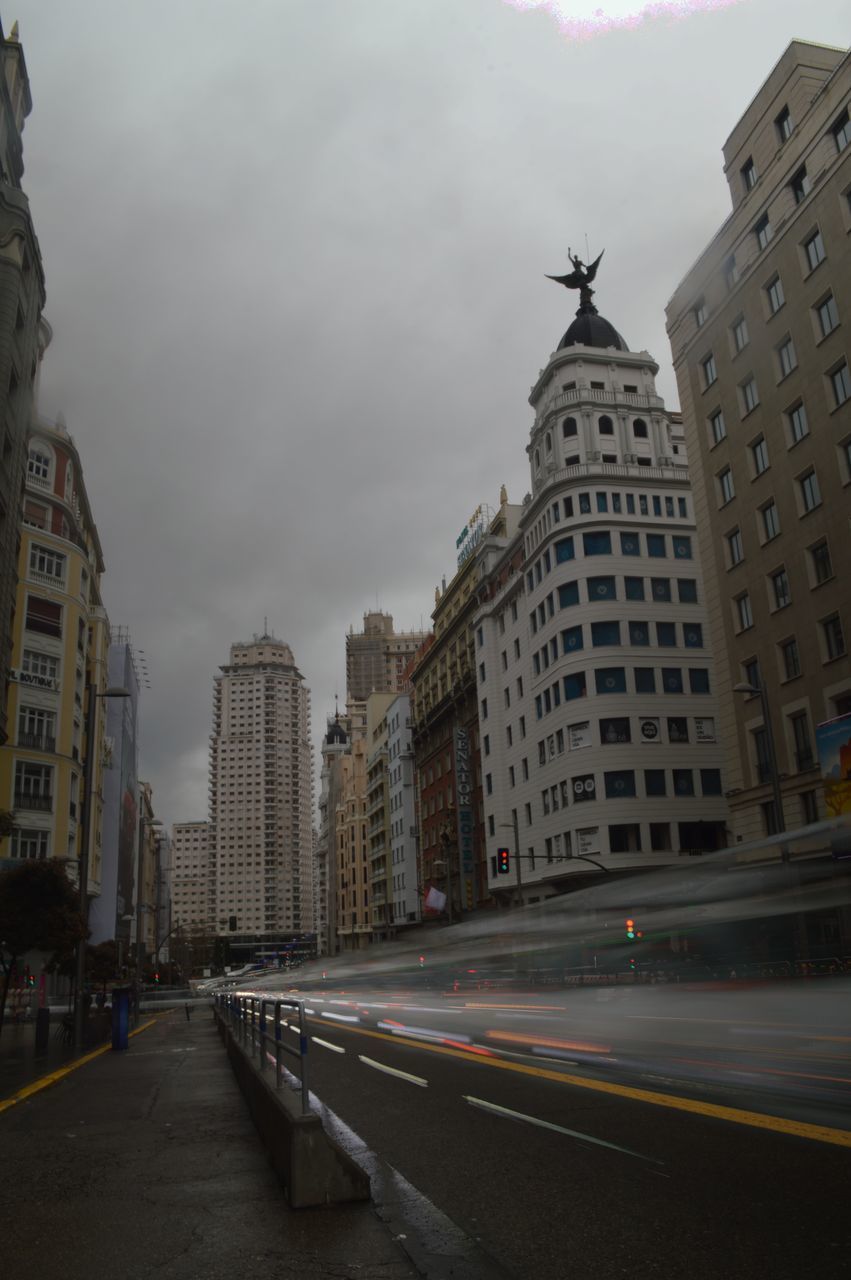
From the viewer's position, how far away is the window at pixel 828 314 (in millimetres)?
29562

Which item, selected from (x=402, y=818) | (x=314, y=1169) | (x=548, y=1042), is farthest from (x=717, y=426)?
(x=402, y=818)

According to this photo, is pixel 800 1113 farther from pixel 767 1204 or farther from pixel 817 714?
pixel 817 714

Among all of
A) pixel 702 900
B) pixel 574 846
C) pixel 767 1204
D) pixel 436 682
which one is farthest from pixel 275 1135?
pixel 436 682

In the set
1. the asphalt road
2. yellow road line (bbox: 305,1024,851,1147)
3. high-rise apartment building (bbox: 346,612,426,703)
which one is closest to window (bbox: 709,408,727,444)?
the asphalt road

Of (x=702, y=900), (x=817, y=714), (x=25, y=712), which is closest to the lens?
(x=702, y=900)

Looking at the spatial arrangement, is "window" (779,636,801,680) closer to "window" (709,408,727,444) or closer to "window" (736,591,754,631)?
"window" (736,591,754,631)

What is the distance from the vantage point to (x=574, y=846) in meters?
48.2

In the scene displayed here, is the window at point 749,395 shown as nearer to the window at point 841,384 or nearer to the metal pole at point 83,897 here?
the window at point 841,384

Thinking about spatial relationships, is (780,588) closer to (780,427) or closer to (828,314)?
(780,427)

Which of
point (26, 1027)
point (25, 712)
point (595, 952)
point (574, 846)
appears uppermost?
point (25, 712)

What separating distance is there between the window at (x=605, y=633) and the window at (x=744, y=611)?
15915mm

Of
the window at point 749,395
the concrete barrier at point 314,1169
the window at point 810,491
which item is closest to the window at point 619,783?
the window at point 749,395

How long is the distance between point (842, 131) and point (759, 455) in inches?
387

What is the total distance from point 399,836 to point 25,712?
4874 centimetres
